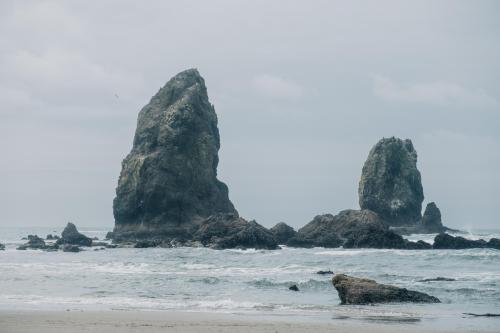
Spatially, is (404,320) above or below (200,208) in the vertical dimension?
below

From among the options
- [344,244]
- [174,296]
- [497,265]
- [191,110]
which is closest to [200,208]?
[191,110]

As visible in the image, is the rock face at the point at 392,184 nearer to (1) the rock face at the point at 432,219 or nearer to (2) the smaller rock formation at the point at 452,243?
(1) the rock face at the point at 432,219

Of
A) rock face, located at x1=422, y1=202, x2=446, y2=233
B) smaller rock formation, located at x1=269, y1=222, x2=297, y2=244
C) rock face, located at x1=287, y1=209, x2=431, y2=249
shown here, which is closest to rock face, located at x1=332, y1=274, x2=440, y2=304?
rock face, located at x1=287, y1=209, x2=431, y2=249

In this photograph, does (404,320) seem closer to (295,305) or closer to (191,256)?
(295,305)

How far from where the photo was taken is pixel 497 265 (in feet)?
142

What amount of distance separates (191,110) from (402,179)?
35903 millimetres

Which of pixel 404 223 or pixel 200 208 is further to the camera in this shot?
pixel 404 223

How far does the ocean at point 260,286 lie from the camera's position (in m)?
23.4

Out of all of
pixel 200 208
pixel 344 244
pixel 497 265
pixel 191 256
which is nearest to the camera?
pixel 497 265

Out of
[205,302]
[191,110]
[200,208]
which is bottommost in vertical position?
[205,302]

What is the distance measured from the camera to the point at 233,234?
6975 cm

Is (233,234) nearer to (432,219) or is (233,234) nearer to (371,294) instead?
(371,294)

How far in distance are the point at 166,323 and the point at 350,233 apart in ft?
173

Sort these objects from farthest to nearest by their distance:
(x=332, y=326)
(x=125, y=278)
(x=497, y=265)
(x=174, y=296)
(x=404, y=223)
→ 1. (x=404, y=223)
2. (x=497, y=265)
3. (x=125, y=278)
4. (x=174, y=296)
5. (x=332, y=326)
